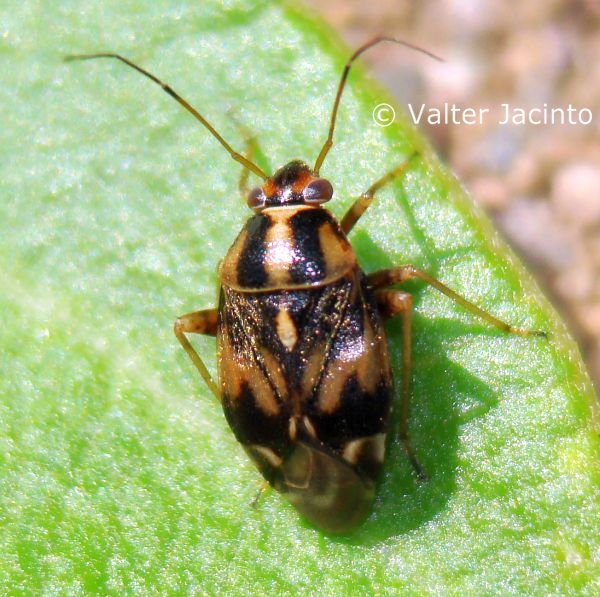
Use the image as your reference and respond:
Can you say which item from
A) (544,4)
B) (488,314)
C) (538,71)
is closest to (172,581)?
(488,314)

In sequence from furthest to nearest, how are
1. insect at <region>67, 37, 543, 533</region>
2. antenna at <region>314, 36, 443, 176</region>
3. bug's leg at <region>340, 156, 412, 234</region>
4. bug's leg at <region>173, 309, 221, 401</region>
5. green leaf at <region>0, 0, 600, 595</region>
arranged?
1. bug's leg at <region>173, 309, 221, 401</region>
2. bug's leg at <region>340, 156, 412, 234</region>
3. antenna at <region>314, 36, 443, 176</region>
4. insect at <region>67, 37, 543, 533</region>
5. green leaf at <region>0, 0, 600, 595</region>

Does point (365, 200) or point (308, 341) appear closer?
point (308, 341)

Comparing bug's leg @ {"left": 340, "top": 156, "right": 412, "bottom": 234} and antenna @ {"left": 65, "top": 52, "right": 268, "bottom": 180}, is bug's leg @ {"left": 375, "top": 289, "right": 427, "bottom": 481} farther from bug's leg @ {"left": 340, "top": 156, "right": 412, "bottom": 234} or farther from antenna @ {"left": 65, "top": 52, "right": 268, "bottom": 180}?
antenna @ {"left": 65, "top": 52, "right": 268, "bottom": 180}

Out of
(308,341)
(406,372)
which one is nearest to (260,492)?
(308,341)

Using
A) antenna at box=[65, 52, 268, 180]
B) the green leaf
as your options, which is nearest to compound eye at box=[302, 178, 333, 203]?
the green leaf

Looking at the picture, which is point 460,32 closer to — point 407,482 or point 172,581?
point 407,482

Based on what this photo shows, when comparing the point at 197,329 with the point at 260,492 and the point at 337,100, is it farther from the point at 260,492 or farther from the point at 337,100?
the point at 337,100

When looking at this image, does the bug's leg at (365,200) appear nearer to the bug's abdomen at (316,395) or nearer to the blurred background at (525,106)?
the bug's abdomen at (316,395)
